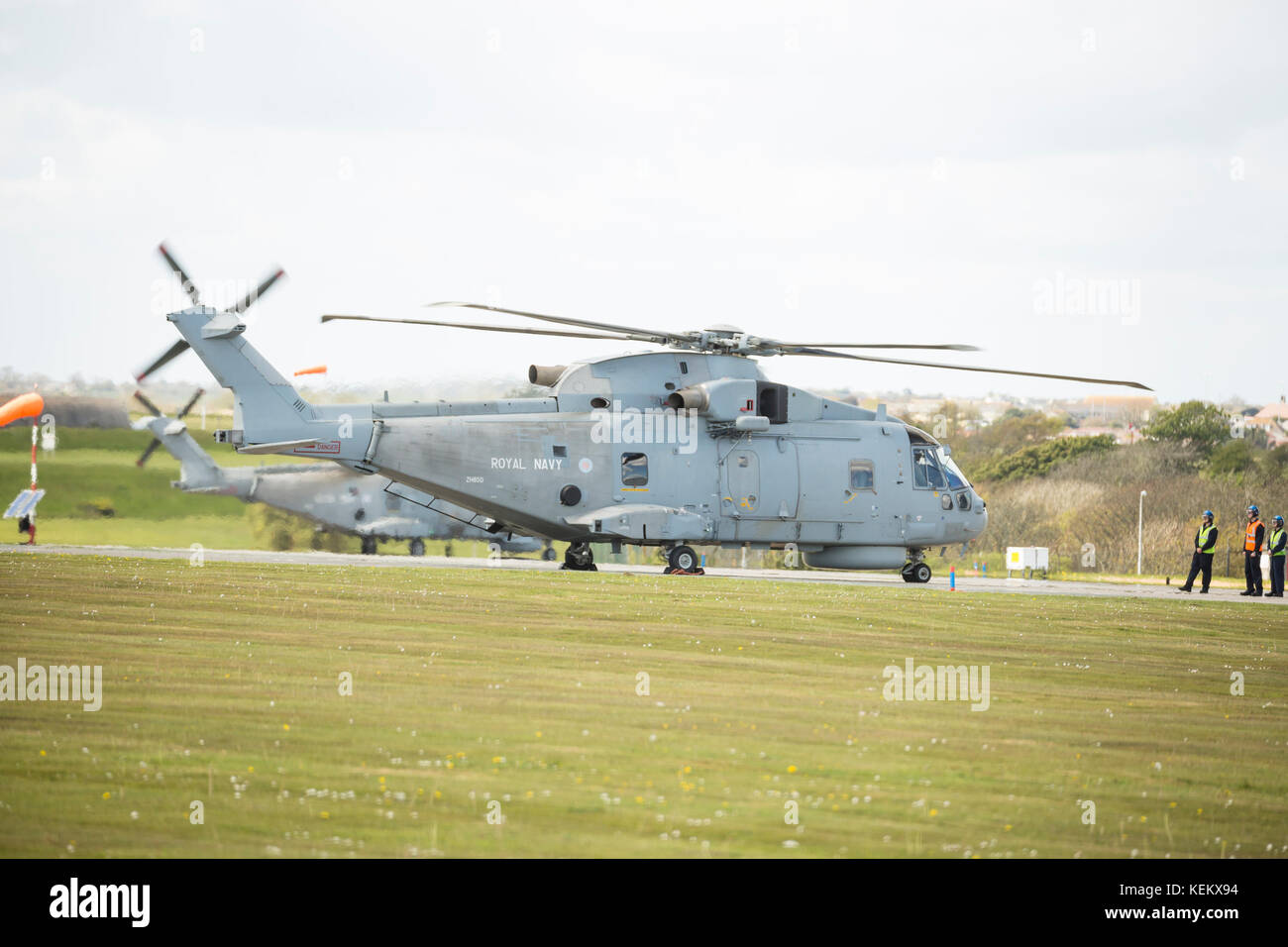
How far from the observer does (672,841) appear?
9.45 m

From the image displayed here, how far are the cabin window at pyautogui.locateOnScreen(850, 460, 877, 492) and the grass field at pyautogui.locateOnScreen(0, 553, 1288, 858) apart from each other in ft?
38.1

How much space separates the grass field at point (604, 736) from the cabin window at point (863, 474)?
38.1 ft

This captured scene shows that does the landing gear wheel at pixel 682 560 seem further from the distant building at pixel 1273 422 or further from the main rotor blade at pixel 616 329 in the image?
the distant building at pixel 1273 422

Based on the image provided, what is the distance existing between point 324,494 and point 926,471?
2568 centimetres

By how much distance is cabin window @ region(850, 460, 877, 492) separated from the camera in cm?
3547

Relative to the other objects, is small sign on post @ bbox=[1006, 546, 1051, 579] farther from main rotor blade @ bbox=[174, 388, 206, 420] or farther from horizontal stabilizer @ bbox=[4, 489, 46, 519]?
horizontal stabilizer @ bbox=[4, 489, 46, 519]

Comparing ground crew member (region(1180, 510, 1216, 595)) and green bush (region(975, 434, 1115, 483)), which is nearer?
ground crew member (region(1180, 510, 1216, 595))

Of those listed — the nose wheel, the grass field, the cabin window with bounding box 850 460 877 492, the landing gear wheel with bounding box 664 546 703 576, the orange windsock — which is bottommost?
the grass field

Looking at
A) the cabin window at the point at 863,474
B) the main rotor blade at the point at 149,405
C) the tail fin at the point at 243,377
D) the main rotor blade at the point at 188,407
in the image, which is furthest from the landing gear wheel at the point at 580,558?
the main rotor blade at the point at 149,405

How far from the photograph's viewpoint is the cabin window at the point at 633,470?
32969 mm

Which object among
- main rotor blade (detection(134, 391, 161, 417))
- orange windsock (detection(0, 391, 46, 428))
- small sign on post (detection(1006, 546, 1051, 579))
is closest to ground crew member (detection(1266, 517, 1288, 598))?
small sign on post (detection(1006, 546, 1051, 579))

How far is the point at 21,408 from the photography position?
141ft

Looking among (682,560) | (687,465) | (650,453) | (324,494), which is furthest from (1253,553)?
(324,494)

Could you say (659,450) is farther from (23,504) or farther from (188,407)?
(23,504)
